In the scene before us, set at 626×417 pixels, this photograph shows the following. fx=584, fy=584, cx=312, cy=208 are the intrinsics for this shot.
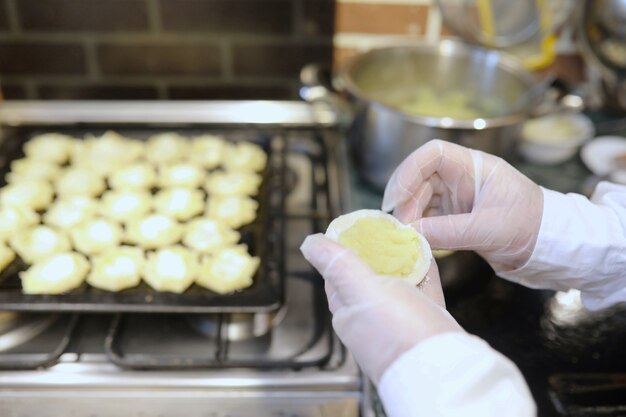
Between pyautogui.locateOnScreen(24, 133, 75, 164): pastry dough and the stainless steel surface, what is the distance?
0.65 m

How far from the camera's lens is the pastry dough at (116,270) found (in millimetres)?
1011

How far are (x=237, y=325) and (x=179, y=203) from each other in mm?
324

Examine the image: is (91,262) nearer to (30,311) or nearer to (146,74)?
(30,311)

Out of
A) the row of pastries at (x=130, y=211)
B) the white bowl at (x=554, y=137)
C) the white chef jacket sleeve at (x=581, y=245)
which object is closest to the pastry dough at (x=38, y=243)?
the row of pastries at (x=130, y=211)

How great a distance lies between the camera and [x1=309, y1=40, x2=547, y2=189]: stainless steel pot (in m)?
1.14

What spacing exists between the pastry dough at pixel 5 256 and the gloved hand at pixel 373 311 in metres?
0.65

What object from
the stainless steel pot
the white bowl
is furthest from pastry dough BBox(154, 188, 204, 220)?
the white bowl

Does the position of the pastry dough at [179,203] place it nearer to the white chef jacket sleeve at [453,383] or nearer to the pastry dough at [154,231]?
the pastry dough at [154,231]

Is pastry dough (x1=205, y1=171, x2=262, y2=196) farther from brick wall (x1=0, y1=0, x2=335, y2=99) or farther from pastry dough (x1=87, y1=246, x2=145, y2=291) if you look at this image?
brick wall (x1=0, y1=0, x2=335, y2=99)

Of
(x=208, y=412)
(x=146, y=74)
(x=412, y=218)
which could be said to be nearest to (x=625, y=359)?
(x=412, y=218)

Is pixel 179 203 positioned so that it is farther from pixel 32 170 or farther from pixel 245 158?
pixel 32 170

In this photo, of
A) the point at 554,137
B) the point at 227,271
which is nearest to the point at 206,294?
the point at 227,271

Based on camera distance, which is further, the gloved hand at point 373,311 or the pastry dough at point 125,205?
the pastry dough at point 125,205

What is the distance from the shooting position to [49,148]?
4.29ft
